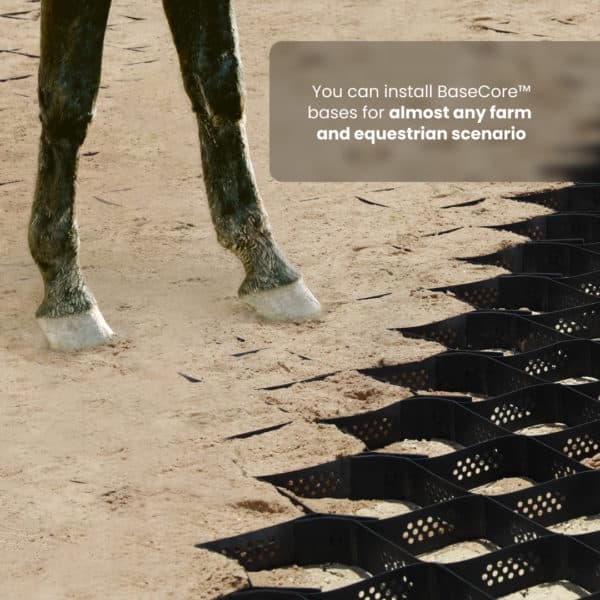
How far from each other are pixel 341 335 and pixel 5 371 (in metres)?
1.06

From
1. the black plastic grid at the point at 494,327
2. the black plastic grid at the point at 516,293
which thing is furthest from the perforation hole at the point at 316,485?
the black plastic grid at the point at 516,293

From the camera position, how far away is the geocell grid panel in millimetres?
3422

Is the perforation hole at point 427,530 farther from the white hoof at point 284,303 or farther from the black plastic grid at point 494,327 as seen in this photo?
the white hoof at point 284,303

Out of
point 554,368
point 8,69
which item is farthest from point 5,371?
point 8,69

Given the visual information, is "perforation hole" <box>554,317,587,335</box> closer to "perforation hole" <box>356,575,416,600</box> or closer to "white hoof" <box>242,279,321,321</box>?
"white hoof" <box>242,279,321,321</box>

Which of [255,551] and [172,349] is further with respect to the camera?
[172,349]

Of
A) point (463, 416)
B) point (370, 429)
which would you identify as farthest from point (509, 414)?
point (370, 429)

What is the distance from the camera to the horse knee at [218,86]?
16.0ft

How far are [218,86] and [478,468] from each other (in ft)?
5.27

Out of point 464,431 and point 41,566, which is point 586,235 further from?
point 41,566

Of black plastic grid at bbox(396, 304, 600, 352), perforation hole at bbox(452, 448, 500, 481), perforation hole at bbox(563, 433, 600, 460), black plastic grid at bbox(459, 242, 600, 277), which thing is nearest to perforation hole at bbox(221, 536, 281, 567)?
perforation hole at bbox(452, 448, 500, 481)

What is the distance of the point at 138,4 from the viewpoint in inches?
374

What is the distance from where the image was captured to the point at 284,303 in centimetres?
500

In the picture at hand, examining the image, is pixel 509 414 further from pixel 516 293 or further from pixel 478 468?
pixel 516 293
